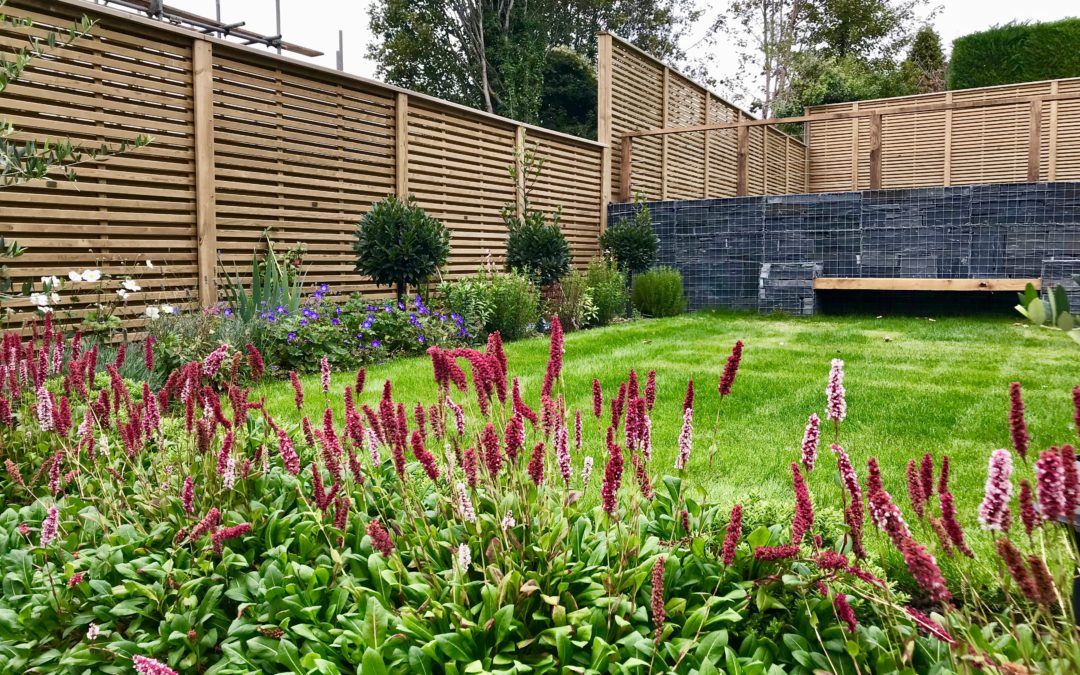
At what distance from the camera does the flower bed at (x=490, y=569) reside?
4.46 ft

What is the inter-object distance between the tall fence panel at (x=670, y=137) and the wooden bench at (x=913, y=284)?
11.6ft

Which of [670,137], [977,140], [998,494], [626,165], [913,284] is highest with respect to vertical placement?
[977,140]

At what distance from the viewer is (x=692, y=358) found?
5797 mm

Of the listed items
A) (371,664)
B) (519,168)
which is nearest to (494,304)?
(519,168)

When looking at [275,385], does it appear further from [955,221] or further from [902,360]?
[955,221]

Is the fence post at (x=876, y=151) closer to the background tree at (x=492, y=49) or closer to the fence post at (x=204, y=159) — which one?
the fence post at (x=204, y=159)

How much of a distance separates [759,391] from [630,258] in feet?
18.5

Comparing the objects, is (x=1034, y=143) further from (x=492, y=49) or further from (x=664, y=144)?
(x=492, y=49)

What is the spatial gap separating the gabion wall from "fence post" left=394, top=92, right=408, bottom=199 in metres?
4.42

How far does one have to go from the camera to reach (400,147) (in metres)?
7.54

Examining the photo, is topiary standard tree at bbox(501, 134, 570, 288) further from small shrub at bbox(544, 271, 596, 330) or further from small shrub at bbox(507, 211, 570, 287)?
small shrub at bbox(544, 271, 596, 330)

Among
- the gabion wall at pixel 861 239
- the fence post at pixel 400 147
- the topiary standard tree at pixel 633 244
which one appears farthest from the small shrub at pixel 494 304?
Result: the gabion wall at pixel 861 239

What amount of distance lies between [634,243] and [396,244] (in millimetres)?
4210

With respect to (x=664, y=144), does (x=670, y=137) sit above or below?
above
